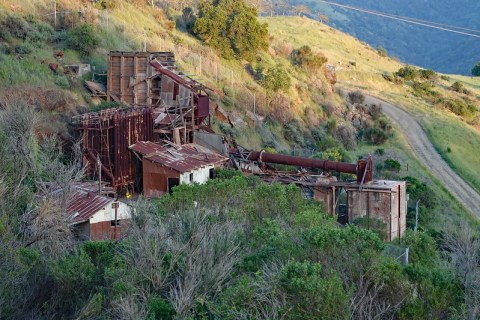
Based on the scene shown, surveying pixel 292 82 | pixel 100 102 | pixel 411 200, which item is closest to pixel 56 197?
pixel 100 102

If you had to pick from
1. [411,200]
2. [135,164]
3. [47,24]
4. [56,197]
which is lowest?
[411,200]

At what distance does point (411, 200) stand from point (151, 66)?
15855mm

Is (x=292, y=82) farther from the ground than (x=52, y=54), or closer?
closer

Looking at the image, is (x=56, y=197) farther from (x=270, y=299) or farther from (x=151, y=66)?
(x=151, y=66)

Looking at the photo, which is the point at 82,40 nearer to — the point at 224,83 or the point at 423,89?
the point at 224,83

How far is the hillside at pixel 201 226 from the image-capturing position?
13086 mm

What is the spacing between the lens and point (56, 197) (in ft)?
70.2

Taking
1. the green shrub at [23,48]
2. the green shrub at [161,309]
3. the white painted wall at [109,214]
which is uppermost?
the green shrub at [23,48]

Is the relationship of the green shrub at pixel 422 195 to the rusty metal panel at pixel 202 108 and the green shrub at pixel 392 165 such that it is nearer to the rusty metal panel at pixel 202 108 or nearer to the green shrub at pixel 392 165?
the green shrub at pixel 392 165

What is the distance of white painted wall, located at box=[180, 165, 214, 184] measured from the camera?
32.0 meters

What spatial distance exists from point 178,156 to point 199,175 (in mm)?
1595

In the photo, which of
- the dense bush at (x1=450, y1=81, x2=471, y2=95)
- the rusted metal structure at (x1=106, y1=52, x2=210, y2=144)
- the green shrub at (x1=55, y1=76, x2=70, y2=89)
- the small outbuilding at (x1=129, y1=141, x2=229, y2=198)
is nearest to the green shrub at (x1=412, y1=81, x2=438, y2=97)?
the dense bush at (x1=450, y1=81, x2=471, y2=95)

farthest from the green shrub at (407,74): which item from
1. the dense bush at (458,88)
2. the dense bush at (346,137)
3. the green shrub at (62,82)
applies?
the green shrub at (62,82)

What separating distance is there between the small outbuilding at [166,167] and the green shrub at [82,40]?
33.8 ft
